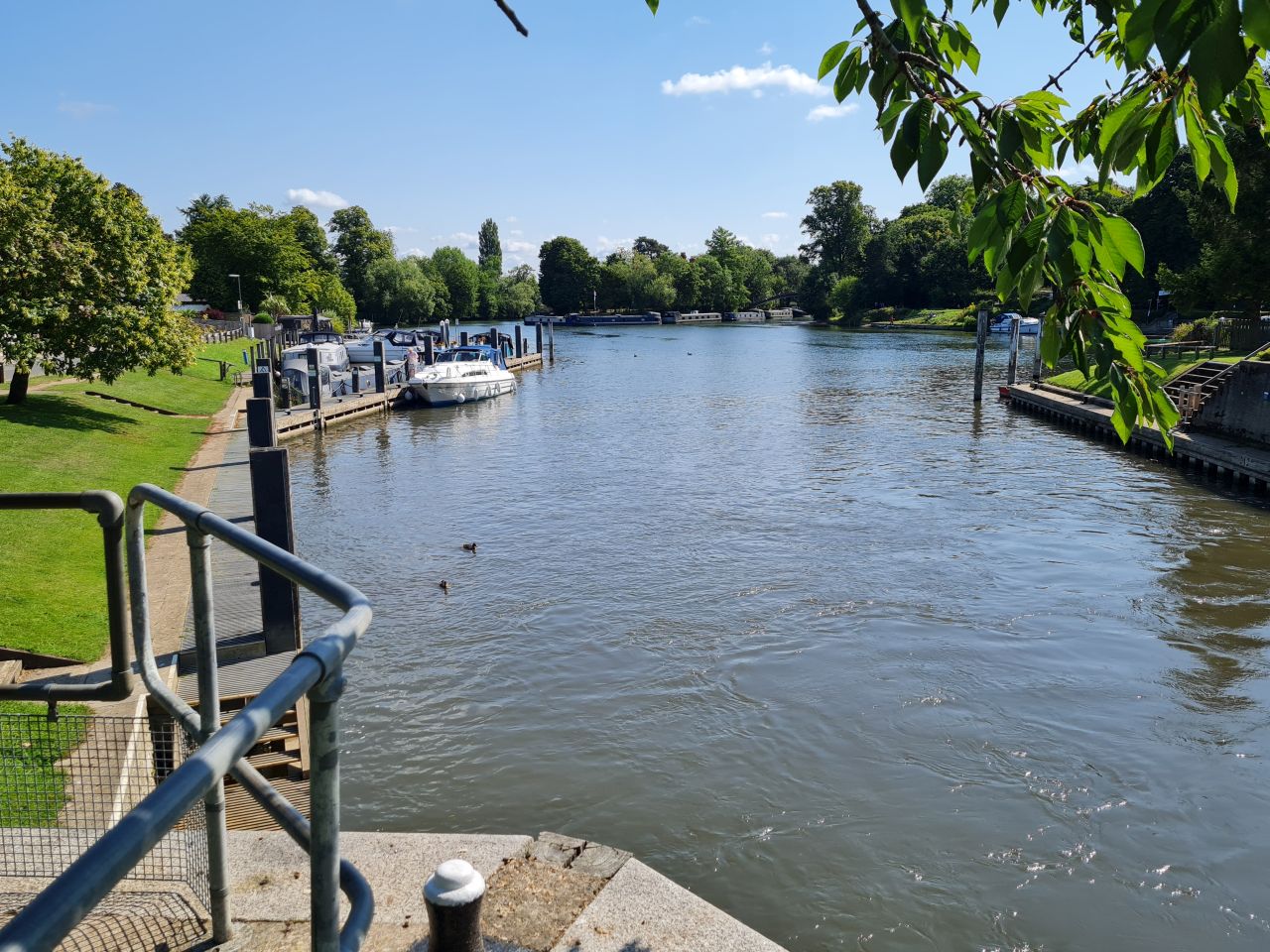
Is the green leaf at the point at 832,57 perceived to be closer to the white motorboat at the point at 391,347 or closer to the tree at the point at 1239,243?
the tree at the point at 1239,243

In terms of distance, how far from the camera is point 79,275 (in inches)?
960

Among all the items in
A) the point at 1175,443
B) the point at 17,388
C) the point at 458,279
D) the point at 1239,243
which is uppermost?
the point at 458,279

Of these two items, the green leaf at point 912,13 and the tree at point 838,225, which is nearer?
the green leaf at point 912,13

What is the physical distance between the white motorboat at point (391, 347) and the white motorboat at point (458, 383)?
8.08 meters

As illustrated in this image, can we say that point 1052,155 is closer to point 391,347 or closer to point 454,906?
point 454,906

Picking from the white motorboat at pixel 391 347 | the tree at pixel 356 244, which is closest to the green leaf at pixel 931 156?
the white motorboat at pixel 391 347

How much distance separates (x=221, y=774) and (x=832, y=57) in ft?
9.88

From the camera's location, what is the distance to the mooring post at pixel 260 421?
Result: 60.8ft

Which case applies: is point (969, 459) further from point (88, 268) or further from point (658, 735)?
point (88, 268)

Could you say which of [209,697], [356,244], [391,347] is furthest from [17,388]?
[356,244]

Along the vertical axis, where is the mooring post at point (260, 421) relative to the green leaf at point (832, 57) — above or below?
below

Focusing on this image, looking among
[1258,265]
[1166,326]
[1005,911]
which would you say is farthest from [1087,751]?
[1166,326]

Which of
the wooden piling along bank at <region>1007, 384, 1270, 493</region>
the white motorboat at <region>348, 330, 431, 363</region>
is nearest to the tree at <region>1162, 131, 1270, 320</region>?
the wooden piling along bank at <region>1007, 384, 1270, 493</region>

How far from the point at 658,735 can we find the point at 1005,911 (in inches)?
154
